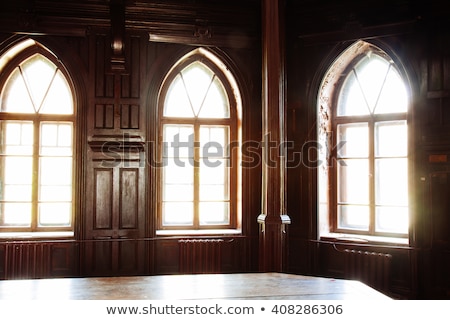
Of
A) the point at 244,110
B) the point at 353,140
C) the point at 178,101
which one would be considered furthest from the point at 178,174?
the point at 353,140

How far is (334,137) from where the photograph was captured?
4.77 metres

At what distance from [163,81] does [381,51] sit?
2542 mm

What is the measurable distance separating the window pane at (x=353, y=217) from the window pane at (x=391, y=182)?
22cm

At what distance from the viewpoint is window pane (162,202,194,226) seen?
4.81 m

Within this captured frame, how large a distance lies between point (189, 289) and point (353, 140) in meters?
3.13

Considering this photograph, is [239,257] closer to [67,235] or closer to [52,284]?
[67,235]

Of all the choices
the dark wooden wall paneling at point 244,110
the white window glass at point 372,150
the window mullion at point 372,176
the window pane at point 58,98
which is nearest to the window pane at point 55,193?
the dark wooden wall paneling at point 244,110

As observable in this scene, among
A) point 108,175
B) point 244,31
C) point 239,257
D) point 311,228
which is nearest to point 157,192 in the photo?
point 108,175

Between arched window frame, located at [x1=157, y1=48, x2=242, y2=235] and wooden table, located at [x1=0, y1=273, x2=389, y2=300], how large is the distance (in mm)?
2230

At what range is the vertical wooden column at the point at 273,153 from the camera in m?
3.45

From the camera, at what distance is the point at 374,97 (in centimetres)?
456

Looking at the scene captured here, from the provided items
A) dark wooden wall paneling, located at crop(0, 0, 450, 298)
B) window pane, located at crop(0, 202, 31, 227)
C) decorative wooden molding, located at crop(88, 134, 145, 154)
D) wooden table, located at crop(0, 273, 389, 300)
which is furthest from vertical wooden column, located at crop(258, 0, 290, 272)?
window pane, located at crop(0, 202, 31, 227)

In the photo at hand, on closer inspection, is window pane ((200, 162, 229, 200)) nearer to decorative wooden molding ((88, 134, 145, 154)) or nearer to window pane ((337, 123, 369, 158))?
decorative wooden molding ((88, 134, 145, 154))

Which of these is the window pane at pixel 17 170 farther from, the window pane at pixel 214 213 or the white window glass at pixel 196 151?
the window pane at pixel 214 213
